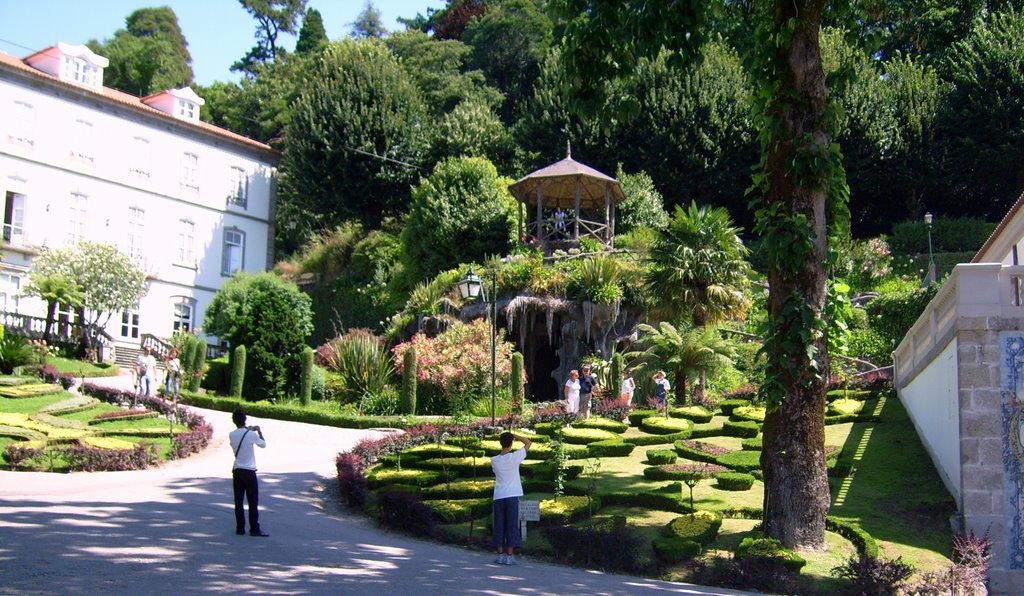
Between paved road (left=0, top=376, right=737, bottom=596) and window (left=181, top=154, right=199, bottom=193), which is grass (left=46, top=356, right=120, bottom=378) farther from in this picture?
paved road (left=0, top=376, right=737, bottom=596)

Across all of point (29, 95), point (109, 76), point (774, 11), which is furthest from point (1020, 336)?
point (109, 76)

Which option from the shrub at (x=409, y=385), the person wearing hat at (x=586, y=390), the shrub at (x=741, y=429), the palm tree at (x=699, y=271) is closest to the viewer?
the shrub at (x=741, y=429)

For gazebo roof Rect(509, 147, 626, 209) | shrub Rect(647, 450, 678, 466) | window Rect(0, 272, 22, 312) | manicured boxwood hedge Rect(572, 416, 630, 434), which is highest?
gazebo roof Rect(509, 147, 626, 209)

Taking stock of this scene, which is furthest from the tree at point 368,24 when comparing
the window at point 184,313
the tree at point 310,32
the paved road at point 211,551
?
the paved road at point 211,551

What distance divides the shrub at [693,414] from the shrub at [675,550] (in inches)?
387

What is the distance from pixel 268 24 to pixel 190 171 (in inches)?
1027

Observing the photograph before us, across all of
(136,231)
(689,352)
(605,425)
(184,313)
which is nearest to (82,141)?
(136,231)

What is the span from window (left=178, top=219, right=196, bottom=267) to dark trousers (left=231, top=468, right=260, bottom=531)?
1414 inches

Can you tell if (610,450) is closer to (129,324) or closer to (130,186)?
(129,324)

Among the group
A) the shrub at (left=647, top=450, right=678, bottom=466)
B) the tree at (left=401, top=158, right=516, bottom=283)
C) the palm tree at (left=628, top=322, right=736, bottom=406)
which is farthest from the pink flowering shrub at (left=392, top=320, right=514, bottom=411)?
the shrub at (left=647, top=450, right=678, bottom=466)

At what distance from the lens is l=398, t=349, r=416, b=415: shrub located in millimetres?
26203

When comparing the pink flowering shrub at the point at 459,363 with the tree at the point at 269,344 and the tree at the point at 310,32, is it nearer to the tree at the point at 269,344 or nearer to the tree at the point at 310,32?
the tree at the point at 269,344

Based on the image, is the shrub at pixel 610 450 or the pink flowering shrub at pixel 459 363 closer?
the shrub at pixel 610 450

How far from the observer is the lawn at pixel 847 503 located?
41.4 ft
